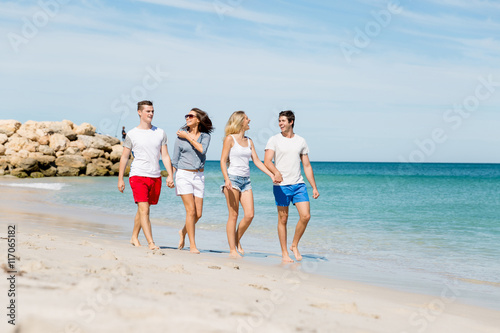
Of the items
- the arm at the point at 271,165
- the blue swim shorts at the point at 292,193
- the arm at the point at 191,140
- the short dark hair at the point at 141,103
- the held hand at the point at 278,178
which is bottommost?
the blue swim shorts at the point at 292,193

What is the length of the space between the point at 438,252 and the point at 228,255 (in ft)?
12.6

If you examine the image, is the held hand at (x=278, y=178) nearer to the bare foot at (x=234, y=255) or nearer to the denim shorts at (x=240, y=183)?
the denim shorts at (x=240, y=183)

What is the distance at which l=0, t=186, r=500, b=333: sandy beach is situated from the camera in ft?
9.91

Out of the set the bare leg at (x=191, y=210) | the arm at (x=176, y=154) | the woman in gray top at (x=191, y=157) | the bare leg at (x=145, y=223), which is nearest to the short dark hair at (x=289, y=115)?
the woman in gray top at (x=191, y=157)

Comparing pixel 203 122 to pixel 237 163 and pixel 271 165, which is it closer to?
pixel 237 163

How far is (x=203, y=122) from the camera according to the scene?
22.0 ft

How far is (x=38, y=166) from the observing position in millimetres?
34344

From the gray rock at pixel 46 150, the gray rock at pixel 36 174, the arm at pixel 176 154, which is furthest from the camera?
the gray rock at pixel 46 150

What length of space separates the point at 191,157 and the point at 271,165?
1060 millimetres

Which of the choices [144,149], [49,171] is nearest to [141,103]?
[144,149]

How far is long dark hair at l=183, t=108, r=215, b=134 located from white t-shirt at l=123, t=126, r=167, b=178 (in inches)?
18.9

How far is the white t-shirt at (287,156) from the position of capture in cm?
654

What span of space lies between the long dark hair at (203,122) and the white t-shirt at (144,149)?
1.58 feet

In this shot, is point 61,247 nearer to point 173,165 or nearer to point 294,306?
point 173,165
